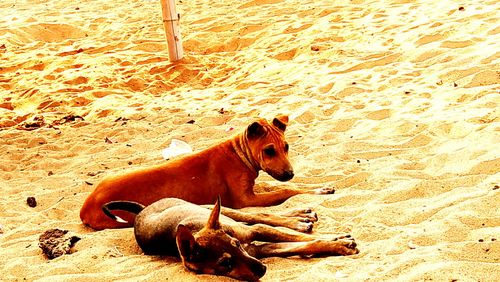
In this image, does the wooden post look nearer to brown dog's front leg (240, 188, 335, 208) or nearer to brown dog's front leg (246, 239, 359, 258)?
brown dog's front leg (240, 188, 335, 208)

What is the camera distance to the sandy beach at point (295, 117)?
3.71 metres

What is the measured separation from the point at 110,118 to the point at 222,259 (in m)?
5.10

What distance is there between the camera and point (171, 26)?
378 inches

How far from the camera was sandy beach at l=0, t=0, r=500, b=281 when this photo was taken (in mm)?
3707

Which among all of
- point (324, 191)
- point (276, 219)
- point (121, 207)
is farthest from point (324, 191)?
point (121, 207)

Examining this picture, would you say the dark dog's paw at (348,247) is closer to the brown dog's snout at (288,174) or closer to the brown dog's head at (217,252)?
the brown dog's head at (217,252)

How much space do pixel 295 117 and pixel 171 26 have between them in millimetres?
3719

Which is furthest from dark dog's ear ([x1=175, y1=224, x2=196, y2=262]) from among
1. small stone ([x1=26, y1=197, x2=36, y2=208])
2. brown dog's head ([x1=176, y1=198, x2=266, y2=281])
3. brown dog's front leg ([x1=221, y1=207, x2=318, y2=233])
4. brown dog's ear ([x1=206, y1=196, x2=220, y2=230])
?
small stone ([x1=26, y1=197, x2=36, y2=208])

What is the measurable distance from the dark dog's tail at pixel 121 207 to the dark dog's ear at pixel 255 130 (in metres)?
1.08

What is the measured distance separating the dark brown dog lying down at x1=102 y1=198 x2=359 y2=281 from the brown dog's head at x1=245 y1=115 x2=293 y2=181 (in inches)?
19.1

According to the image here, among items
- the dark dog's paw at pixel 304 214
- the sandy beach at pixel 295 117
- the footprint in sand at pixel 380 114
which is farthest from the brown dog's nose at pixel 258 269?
the footprint in sand at pixel 380 114

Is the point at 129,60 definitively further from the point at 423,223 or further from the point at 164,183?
the point at 423,223

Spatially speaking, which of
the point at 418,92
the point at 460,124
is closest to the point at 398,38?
the point at 418,92

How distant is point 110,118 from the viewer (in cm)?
791
